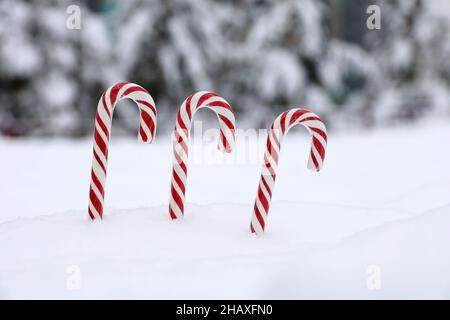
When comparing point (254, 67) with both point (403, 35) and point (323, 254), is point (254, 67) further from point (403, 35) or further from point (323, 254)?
point (323, 254)

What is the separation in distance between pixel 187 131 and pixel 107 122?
346mm

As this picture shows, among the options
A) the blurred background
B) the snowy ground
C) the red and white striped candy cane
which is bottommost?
the snowy ground

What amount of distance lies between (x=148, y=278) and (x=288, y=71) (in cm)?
628

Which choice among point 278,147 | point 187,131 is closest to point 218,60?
point 187,131

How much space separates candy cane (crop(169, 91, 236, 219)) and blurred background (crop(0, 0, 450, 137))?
17.8 feet

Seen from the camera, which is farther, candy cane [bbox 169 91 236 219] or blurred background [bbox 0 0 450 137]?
blurred background [bbox 0 0 450 137]

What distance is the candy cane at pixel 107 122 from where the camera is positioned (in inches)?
79.7

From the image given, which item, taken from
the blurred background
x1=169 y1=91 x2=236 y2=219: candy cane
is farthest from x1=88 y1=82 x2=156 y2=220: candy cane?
the blurred background

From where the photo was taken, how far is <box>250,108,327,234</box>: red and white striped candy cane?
1.94 m

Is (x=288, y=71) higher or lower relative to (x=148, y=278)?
higher

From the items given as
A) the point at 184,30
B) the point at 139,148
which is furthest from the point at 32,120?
the point at 139,148

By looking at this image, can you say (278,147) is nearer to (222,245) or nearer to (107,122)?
(222,245)

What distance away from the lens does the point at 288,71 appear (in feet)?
24.8

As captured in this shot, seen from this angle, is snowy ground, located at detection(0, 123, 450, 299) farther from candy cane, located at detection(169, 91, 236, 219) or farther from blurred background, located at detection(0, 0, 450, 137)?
blurred background, located at detection(0, 0, 450, 137)
